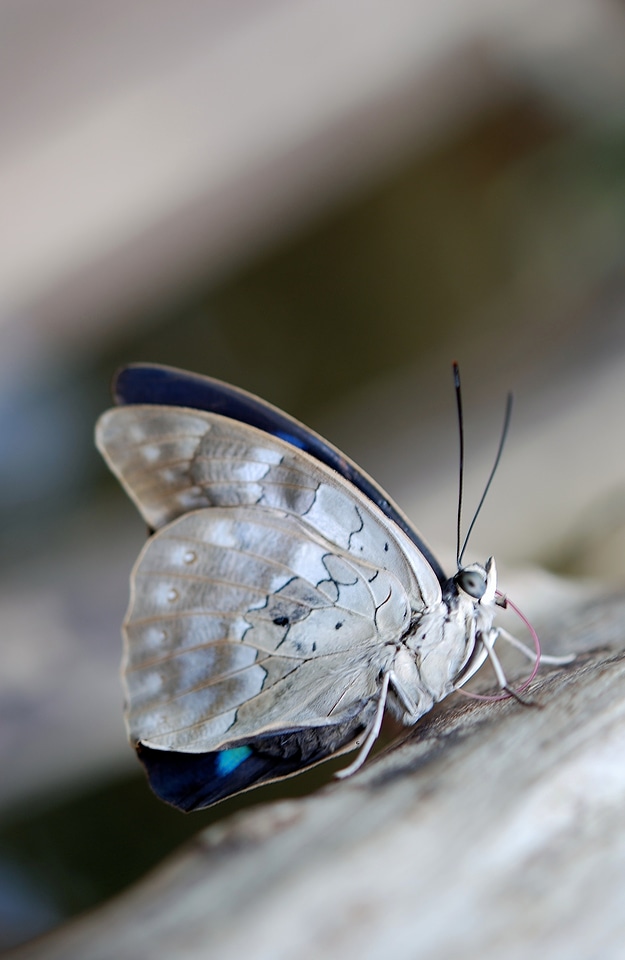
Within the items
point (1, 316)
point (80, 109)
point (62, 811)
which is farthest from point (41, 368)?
point (62, 811)

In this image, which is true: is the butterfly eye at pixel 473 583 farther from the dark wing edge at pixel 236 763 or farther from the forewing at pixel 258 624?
the dark wing edge at pixel 236 763

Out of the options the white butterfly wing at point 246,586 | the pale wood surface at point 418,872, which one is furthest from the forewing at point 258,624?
the pale wood surface at point 418,872

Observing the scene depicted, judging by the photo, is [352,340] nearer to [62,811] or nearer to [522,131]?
[522,131]

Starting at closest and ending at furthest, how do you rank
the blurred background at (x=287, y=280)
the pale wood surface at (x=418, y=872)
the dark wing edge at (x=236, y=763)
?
the pale wood surface at (x=418, y=872)
the dark wing edge at (x=236, y=763)
the blurred background at (x=287, y=280)

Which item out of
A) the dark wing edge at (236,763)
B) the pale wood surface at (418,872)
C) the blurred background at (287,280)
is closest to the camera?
the pale wood surface at (418,872)

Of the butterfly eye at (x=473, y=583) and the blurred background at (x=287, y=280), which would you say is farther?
the blurred background at (x=287, y=280)

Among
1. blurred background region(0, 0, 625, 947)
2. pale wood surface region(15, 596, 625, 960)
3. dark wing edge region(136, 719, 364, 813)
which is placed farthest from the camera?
blurred background region(0, 0, 625, 947)

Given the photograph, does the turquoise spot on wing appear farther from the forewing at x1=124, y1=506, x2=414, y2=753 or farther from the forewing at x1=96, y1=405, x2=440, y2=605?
the forewing at x1=96, y1=405, x2=440, y2=605

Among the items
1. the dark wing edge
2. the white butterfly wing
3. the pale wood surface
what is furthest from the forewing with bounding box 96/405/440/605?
the pale wood surface
